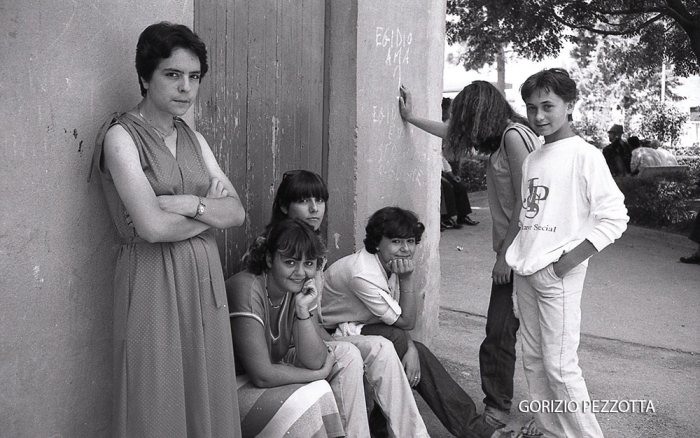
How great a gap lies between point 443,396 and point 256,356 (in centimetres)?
114

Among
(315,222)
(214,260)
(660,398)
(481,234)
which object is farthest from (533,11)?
(214,260)

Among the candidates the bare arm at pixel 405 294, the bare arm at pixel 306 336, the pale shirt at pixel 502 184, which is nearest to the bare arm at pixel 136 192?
the bare arm at pixel 306 336

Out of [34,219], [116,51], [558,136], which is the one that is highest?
[116,51]

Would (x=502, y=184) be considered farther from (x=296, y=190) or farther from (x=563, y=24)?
(x=563, y=24)

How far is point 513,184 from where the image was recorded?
388cm

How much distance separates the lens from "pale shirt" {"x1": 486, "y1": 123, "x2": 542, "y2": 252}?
153 inches

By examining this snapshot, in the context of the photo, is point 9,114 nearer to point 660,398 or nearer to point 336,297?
point 336,297

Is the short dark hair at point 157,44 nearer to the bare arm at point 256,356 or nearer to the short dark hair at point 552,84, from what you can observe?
the bare arm at point 256,356

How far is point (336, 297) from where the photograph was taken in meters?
3.89

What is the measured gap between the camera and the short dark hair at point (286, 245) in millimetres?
3092

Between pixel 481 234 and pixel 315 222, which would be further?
pixel 481 234

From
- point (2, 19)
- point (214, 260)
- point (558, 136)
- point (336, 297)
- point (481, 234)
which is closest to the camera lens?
point (2, 19)

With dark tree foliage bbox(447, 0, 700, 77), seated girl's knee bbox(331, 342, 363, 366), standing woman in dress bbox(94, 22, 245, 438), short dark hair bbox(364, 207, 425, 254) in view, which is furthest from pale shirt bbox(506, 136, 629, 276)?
dark tree foliage bbox(447, 0, 700, 77)

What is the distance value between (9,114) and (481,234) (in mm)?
8363
